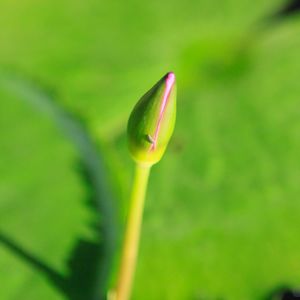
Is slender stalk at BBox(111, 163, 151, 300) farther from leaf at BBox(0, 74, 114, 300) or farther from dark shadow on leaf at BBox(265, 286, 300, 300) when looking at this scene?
dark shadow on leaf at BBox(265, 286, 300, 300)


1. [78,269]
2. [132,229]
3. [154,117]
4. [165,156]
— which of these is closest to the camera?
[154,117]

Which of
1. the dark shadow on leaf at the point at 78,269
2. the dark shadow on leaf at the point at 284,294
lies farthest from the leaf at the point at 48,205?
the dark shadow on leaf at the point at 284,294

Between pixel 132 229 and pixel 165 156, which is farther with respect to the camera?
pixel 165 156

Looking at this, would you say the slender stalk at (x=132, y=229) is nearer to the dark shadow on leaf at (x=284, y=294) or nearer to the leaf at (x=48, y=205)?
the leaf at (x=48, y=205)

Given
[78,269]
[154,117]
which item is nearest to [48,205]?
[78,269]

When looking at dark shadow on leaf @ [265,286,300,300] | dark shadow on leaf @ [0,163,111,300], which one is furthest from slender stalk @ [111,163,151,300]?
dark shadow on leaf @ [265,286,300,300]

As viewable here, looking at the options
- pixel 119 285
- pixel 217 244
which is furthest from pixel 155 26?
pixel 119 285

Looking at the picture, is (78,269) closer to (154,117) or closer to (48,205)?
(48,205)
